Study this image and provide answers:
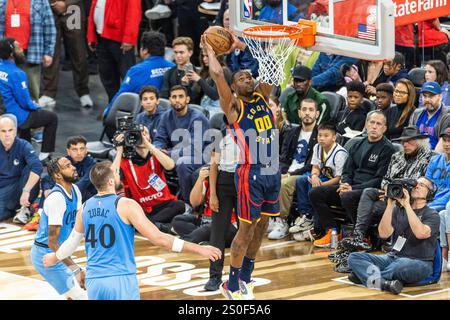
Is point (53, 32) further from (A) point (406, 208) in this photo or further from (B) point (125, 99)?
(A) point (406, 208)

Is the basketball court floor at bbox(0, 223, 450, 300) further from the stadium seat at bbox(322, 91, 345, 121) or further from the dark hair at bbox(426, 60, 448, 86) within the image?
the dark hair at bbox(426, 60, 448, 86)

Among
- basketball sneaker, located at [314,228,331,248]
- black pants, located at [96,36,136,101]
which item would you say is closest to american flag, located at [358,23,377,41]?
basketball sneaker, located at [314,228,331,248]

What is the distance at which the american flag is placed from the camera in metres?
10.0

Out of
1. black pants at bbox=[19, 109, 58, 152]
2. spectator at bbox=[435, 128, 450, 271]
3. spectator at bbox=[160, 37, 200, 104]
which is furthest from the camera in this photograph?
black pants at bbox=[19, 109, 58, 152]

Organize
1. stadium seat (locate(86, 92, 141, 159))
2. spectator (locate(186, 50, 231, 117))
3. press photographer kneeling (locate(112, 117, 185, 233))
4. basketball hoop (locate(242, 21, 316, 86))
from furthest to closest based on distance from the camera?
stadium seat (locate(86, 92, 141, 159)) → spectator (locate(186, 50, 231, 117)) → press photographer kneeling (locate(112, 117, 185, 233)) → basketball hoop (locate(242, 21, 316, 86))

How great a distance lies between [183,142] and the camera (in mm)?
12844

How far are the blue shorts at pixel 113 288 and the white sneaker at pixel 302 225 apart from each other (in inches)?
166

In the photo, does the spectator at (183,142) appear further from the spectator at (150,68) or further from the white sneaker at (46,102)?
the white sneaker at (46,102)

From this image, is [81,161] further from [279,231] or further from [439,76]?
[439,76]

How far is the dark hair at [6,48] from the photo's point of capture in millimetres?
14336

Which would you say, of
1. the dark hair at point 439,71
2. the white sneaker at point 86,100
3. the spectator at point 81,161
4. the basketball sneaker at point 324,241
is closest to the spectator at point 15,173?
the spectator at point 81,161

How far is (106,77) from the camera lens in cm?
1580

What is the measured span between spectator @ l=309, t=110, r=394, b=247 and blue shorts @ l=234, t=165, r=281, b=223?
73.1 inches

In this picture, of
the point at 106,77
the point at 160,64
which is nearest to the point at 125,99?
the point at 160,64
